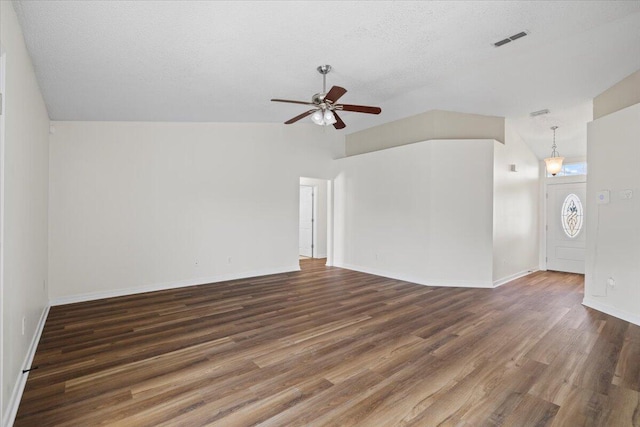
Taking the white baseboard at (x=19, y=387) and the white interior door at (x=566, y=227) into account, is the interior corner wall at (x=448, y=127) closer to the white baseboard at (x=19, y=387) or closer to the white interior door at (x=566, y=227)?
the white interior door at (x=566, y=227)

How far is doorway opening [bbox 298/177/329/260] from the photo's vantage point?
8.59m

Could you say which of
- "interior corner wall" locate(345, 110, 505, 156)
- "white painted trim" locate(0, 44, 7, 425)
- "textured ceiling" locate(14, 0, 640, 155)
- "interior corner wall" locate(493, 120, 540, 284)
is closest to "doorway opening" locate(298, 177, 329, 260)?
"interior corner wall" locate(345, 110, 505, 156)

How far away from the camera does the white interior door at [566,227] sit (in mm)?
Result: 6527

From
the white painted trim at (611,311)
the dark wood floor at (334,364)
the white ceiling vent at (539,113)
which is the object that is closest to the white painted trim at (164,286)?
the dark wood floor at (334,364)

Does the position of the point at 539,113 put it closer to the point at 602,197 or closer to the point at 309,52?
the point at 602,197

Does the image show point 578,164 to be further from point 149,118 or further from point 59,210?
point 59,210

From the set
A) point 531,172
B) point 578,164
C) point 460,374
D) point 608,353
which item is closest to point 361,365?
point 460,374

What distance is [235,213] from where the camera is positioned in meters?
5.95

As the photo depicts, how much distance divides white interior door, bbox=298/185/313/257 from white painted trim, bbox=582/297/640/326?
6049 millimetres

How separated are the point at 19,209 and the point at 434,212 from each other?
17.5ft

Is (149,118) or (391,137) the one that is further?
(391,137)

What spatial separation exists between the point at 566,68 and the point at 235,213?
A: 550cm

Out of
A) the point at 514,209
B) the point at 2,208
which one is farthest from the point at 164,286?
the point at 514,209

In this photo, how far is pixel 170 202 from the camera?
17.2 ft
